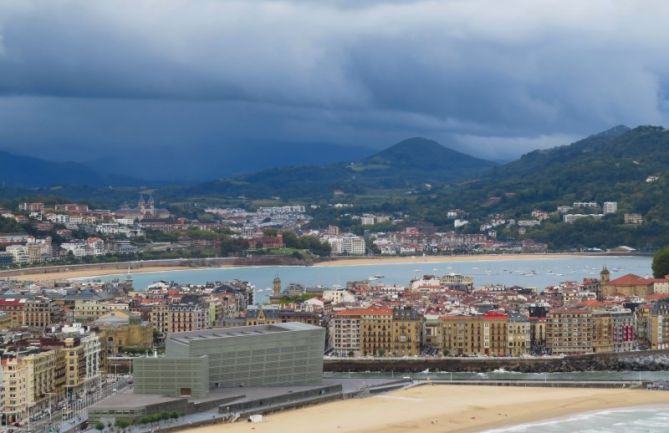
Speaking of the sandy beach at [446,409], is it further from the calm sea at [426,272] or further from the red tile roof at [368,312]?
the calm sea at [426,272]

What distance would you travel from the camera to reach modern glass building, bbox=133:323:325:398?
36281mm

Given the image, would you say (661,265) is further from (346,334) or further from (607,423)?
(607,423)

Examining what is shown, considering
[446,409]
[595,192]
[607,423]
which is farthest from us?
[595,192]

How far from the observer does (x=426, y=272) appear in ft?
331

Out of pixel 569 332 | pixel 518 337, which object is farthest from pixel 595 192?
pixel 518 337

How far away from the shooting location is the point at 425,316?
51.5 meters

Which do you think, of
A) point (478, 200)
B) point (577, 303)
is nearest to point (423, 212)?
point (478, 200)

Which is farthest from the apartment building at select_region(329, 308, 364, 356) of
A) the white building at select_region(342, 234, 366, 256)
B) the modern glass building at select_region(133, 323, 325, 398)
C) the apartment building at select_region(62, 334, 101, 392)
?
the white building at select_region(342, 234, 366, 256)

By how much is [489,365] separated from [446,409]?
10.4 metres

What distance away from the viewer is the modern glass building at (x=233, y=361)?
119 ft

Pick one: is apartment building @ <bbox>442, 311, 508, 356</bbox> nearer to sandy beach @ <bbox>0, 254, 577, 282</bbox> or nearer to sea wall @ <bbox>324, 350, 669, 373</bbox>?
sea wall @ <bbox>324, 350, 669, 373</bbox>

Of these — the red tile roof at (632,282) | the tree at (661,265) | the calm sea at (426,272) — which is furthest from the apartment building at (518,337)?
the calm sea at (426,272)

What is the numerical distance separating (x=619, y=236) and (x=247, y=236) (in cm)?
3437

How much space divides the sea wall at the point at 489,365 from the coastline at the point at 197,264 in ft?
139
